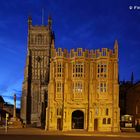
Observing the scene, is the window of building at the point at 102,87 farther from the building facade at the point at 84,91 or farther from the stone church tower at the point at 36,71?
the stone church tower at the point at 36,71

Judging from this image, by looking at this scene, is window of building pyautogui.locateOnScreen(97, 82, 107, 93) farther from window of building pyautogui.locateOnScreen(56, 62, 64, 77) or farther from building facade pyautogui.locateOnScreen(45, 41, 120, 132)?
window of building pyautogui.locateOnScreen(56, 62, 64, 77)

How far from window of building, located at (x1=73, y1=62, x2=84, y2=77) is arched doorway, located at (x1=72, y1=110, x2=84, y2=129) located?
733cm

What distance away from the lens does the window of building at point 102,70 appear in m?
80.4

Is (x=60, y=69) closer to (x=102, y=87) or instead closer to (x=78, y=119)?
(x=102, y=87)

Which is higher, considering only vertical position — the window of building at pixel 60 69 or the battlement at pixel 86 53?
the battlement at pixel 86 53

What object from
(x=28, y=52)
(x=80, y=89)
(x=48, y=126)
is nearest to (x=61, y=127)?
(x=48, y=126)

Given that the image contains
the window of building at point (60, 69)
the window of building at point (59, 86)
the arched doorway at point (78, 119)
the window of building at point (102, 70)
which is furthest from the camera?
the arched doorway at point (78, 119)

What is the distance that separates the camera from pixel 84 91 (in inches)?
3167

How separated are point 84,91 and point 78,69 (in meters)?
4.54

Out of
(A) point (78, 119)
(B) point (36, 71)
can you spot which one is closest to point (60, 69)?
(A) point (78, 119)

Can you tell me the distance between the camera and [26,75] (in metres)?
169

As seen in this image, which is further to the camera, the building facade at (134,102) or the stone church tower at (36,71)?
the stone church tower at (36,71)

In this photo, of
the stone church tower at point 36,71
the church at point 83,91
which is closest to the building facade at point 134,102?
the church at point 83,91

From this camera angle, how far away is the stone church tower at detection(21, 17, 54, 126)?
539ft
